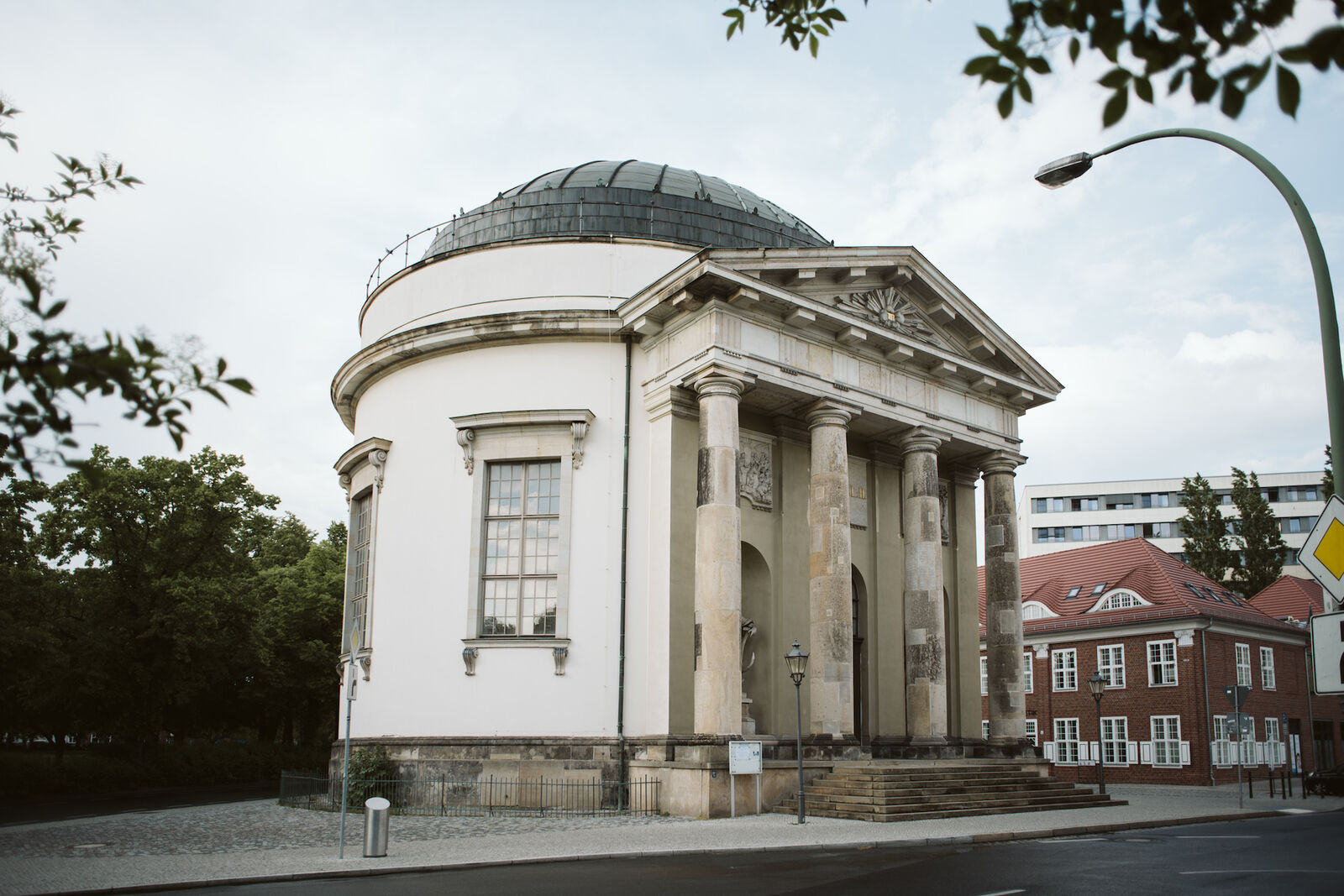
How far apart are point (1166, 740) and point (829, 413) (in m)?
23.8

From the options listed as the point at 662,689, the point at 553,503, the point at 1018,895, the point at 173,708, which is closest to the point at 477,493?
the point at 553,503

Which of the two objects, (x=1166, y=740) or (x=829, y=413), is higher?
(x=829, y=413)

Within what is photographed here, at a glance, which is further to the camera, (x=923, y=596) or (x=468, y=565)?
(x=923, y=596)

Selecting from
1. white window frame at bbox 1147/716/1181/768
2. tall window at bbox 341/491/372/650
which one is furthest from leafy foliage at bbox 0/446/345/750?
white window frame at bbox 1147/716/1181/768

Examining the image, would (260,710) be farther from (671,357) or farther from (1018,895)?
(1018,895)

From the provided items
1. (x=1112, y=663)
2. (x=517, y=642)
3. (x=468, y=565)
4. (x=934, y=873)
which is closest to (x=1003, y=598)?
(x=517, y=642)

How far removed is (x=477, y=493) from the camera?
23797mm

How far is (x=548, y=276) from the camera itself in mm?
24969

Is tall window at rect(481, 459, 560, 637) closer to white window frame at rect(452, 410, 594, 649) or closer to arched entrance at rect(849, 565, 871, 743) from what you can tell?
white window frame at rect(452, 410, 594, 649)

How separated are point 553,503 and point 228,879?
40.5 feet

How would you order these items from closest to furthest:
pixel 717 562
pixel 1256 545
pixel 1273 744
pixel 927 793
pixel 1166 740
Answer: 1. pixel 927 793
2. pixel 717 562
3. pixel 1166 740
4. pixel 1273 744
5. pixel 1256 545

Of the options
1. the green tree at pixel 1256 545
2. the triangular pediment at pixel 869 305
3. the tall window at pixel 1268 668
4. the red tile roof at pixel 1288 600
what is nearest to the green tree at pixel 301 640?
the triangular pediment at pixel 869 305

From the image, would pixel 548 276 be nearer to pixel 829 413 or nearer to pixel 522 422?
pixel 522 422

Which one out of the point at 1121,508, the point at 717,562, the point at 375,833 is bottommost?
the point at 375,833
